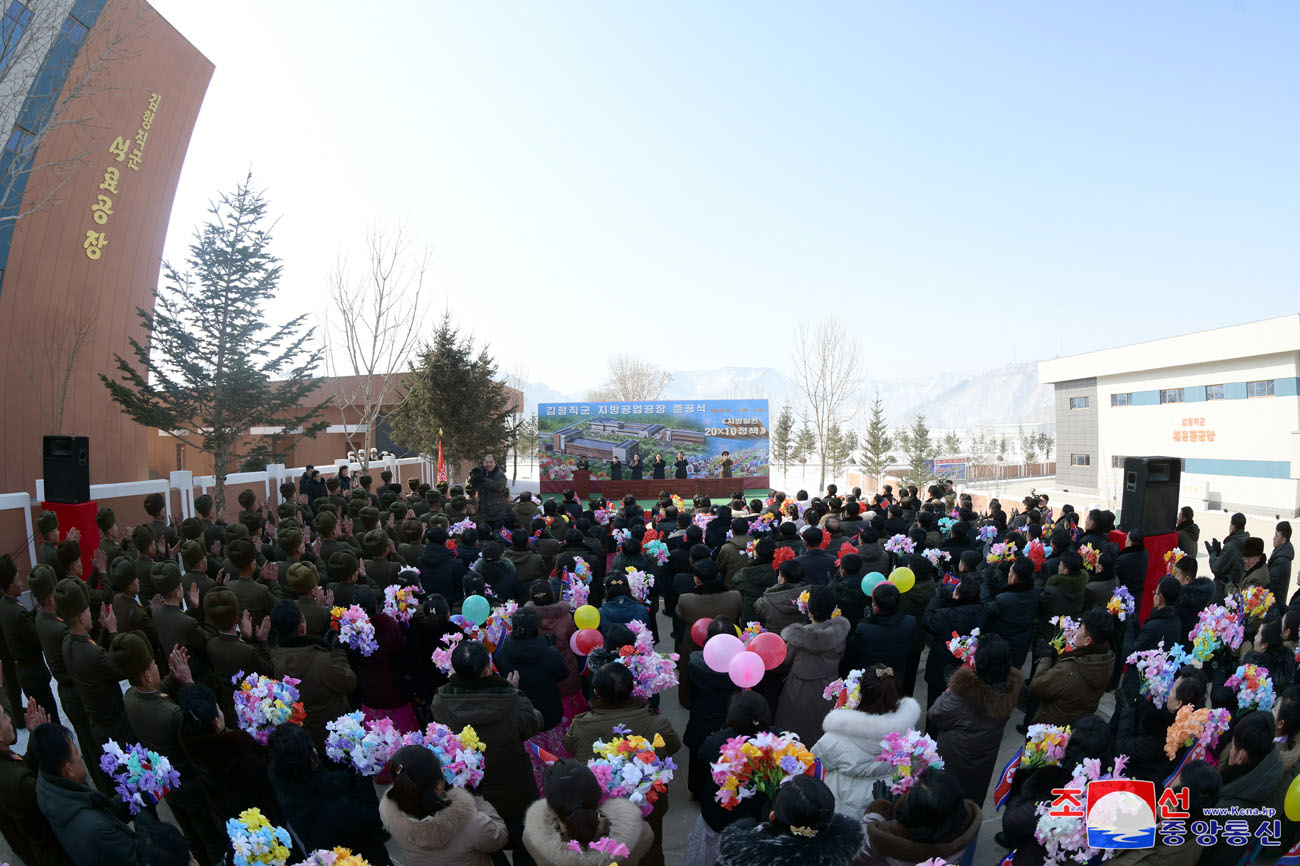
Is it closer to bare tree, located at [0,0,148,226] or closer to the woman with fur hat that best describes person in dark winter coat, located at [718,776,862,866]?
the woman with fur hat

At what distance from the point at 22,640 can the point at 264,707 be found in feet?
9.30

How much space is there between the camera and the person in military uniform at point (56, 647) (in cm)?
453

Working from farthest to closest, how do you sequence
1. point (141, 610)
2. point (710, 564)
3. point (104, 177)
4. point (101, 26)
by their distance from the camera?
point (104, 177) → point (101, 26) → point (710, 564) → point (141, 610)

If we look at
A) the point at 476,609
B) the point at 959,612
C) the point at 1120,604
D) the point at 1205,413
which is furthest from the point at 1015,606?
the point at 1205,413

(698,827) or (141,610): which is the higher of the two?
(141,610)

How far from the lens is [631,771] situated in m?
2.88

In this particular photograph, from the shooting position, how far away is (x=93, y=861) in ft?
9.17

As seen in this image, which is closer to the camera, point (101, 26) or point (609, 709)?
point (609, 709)

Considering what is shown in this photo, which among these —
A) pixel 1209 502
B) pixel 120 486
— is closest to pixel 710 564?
pixel 120 486

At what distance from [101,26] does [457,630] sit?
48.2 ft

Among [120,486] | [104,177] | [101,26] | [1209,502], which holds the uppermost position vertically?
[101,26]

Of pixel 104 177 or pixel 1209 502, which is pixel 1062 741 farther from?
pixel 1209 502

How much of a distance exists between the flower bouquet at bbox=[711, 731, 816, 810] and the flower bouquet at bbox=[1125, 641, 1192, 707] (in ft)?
6.65

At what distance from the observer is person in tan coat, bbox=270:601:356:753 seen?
417cm
